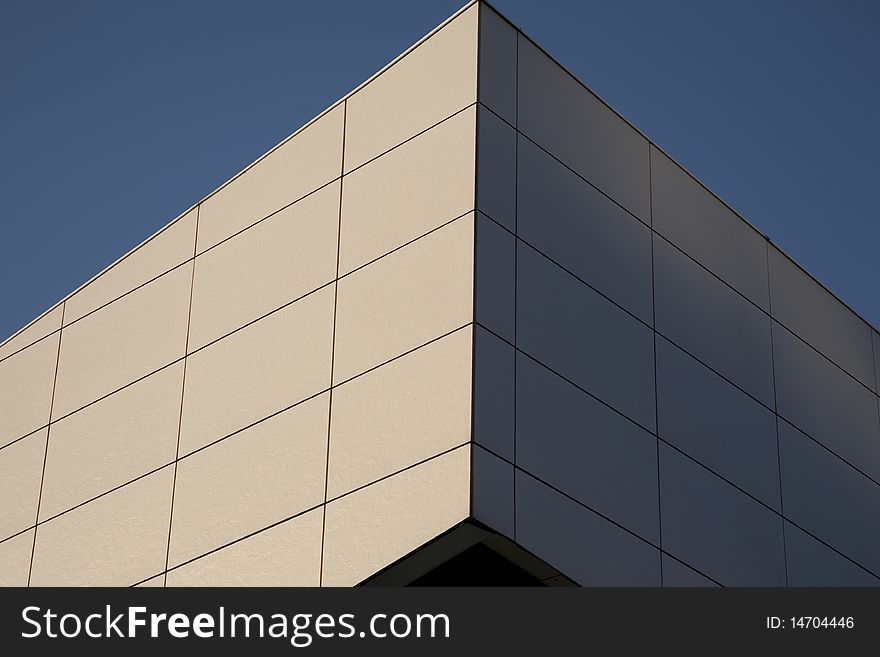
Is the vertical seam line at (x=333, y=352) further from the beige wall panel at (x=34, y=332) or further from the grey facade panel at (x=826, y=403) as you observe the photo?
the grey facade panel at (x=826, y=403)

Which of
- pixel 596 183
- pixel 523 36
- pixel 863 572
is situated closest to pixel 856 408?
pixel 863 572

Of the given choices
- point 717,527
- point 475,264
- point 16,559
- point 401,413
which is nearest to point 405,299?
point 475,264

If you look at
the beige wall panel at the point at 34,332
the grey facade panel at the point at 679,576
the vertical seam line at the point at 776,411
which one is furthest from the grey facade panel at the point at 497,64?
the beige wall panel at the point at 34,332

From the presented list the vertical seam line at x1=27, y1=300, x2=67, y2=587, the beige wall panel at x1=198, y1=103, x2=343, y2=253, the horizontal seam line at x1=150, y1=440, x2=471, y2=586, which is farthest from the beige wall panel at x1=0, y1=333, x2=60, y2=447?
the horizontal seam line at x1=150, y1=440, x2=471, y2=586

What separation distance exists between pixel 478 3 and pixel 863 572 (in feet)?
35.5

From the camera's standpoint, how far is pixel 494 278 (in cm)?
1798

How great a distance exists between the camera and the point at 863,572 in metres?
23.7

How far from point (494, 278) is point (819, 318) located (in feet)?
29.1

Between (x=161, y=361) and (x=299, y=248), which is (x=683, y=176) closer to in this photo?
(x=299, y=248)

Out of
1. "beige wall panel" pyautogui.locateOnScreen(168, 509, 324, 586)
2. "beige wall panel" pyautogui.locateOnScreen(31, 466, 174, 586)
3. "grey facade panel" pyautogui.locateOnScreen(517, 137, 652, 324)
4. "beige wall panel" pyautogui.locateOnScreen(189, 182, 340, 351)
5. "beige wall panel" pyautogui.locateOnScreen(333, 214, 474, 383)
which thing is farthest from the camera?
"beige wall panel" pyautogui.locateOnScreen(31, 466, 174, 586)

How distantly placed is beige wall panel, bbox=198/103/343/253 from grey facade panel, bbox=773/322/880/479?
7.54 meters

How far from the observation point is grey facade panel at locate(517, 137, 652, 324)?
1908cm

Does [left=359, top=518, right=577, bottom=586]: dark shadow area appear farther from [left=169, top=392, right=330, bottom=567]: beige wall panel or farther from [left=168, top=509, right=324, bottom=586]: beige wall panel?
[left=169, top=392, right=330, bottom=567]: beige wall panel

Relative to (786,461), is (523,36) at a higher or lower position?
higher
